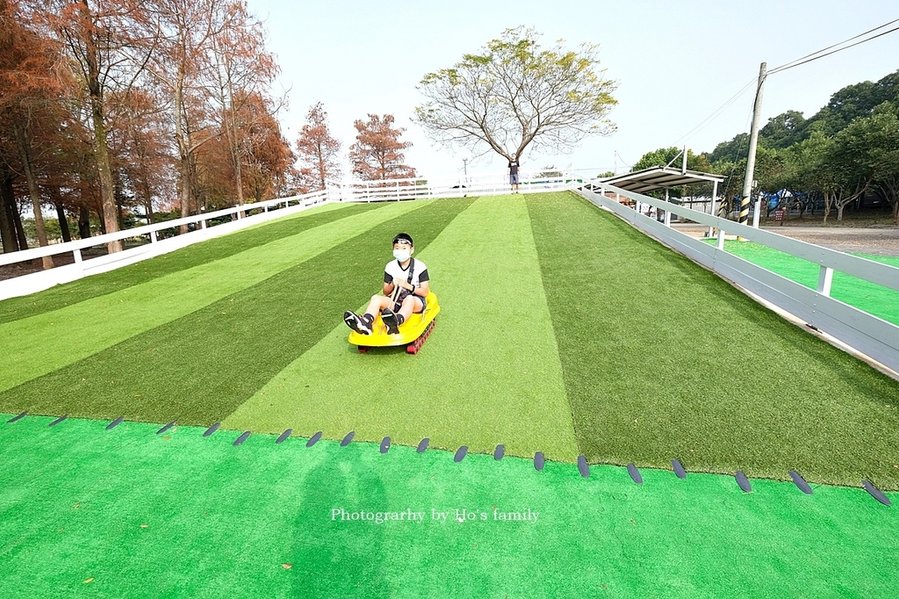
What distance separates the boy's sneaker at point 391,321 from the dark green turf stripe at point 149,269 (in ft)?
24.8

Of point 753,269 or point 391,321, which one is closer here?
point 391,321

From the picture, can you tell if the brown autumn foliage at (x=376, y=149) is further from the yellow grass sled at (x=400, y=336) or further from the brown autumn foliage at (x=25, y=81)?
the yellow grass sled at (x=400, y=336)

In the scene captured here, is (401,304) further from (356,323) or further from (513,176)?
(513,176)

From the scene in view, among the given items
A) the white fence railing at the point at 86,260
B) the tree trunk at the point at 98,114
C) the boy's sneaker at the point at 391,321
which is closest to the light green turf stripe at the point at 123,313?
the white fence railing at the point at 86,260

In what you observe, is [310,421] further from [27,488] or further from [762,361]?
[762,361]

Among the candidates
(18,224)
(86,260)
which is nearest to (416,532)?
(86,260)

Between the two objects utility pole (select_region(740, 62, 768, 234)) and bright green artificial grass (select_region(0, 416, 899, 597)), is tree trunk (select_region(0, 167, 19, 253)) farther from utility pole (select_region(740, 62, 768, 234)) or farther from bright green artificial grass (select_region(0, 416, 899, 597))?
utility pole (select_region(740, 62, 768, 234))

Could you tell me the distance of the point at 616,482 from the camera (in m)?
2.60

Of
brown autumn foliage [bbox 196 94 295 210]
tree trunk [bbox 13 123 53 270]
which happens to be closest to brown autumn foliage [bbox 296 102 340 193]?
brown autumn foliage [bbox 196 94 295 210]

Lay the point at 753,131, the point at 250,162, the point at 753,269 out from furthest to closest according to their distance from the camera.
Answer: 1. the point at 250,162
2. the point at 753,131
3. the point at 753,269

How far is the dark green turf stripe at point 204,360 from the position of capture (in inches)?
153

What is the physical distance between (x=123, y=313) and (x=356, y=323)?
213 inches

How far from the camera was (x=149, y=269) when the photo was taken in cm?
1012

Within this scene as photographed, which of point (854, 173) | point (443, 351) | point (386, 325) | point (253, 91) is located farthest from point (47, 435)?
point (854, 173)
